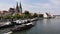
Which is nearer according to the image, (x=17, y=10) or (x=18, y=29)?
(x=18, y=29)

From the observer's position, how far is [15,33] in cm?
2241

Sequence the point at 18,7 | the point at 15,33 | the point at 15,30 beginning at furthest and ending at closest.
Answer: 1. the point at 18,7
2. the point at 15,30
3. the point at 15,33

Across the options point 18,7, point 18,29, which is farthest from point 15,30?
point 18,7

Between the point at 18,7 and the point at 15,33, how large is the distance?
235ft

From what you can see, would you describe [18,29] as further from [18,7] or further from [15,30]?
[18,7]

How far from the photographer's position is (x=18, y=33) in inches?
894

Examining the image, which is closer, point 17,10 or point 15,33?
point 15,33

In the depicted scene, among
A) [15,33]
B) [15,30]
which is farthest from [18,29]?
[15,33]

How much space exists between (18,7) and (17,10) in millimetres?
2082

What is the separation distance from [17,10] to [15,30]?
233 ft

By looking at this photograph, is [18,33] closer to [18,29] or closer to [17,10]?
[18,29]

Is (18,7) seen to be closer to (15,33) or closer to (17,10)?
(17,10)

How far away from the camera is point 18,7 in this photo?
3681 inches

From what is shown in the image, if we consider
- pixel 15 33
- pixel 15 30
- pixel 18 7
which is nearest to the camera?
pixel 15 33
